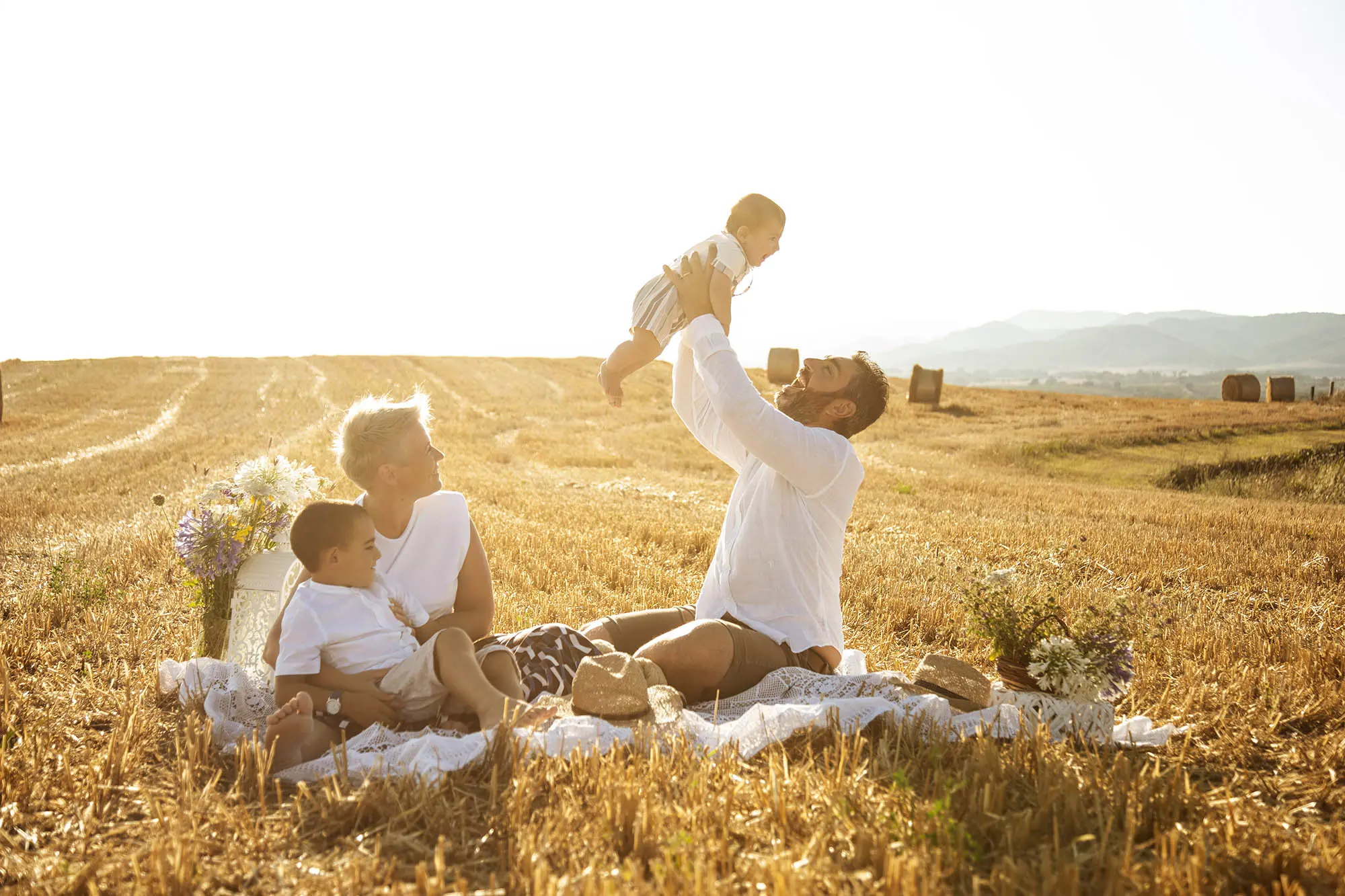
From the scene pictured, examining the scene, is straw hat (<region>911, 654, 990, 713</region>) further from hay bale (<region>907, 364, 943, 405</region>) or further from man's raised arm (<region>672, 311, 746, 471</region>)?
hay bale (<region>907, 364, 943, 405</region>)

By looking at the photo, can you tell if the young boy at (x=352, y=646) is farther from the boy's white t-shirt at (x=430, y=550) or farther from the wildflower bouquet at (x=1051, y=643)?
the wildflower bouquet at (x=1051, y=643)

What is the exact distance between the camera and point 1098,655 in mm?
3639

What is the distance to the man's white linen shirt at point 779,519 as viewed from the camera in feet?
11.8

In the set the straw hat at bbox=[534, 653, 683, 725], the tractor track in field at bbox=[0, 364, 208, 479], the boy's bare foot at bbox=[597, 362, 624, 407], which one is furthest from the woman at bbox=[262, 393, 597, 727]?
the tractor track in field at bbox=[0, 364, 208, 479]

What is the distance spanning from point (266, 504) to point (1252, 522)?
36.1 feet

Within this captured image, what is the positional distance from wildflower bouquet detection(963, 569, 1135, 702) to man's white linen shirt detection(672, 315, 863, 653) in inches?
29.1

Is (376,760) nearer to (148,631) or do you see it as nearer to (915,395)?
(148,631)

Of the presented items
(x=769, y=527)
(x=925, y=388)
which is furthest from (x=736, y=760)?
(x=925, y=388)

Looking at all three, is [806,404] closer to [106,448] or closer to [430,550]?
[430,550]

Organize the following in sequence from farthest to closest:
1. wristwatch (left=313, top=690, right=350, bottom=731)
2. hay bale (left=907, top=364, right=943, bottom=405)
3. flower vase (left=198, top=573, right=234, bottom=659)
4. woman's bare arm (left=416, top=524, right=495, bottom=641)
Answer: hay bale (left=907, top=364, right=943, bottom=405) < flower vase (left=198, top=573, right=234, bottom=659) < woman's bare arm (left=416, top=524, right=495, bottom=641) < wristwatch (left=313, top=690, right=350, bottom=731)

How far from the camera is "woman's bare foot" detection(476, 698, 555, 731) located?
3135 millimetres

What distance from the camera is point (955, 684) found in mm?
3736

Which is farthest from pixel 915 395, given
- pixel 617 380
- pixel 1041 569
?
pixel 617 380

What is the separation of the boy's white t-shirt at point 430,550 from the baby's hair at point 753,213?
1886 millimetres
